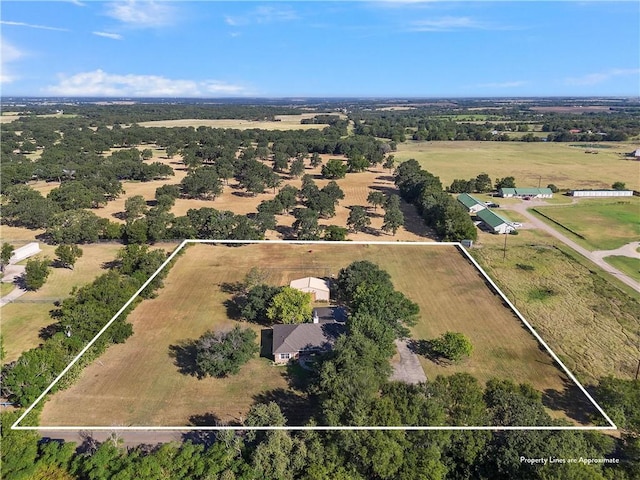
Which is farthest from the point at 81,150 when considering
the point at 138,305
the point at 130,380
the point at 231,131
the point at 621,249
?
the point at 621,249

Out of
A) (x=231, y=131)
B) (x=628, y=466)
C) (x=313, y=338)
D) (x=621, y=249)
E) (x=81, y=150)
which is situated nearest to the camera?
(x=628, y=466)

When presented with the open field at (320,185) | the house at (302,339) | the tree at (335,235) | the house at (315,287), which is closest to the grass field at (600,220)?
the open field at (320,185)

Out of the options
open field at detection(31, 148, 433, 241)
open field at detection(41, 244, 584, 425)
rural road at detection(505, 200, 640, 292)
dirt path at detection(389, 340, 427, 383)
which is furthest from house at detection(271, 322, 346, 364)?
rural road at detection(505, 200, 640, 292)

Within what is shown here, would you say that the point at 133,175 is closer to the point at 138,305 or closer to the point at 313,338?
the point at 138,305

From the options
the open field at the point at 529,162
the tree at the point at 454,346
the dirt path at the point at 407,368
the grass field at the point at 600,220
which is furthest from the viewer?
the open field at the point at 529,162

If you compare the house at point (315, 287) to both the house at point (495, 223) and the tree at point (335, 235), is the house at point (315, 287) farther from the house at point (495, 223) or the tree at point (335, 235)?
the house at point (495, 223)

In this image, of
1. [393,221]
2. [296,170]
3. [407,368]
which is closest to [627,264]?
[393,221]
